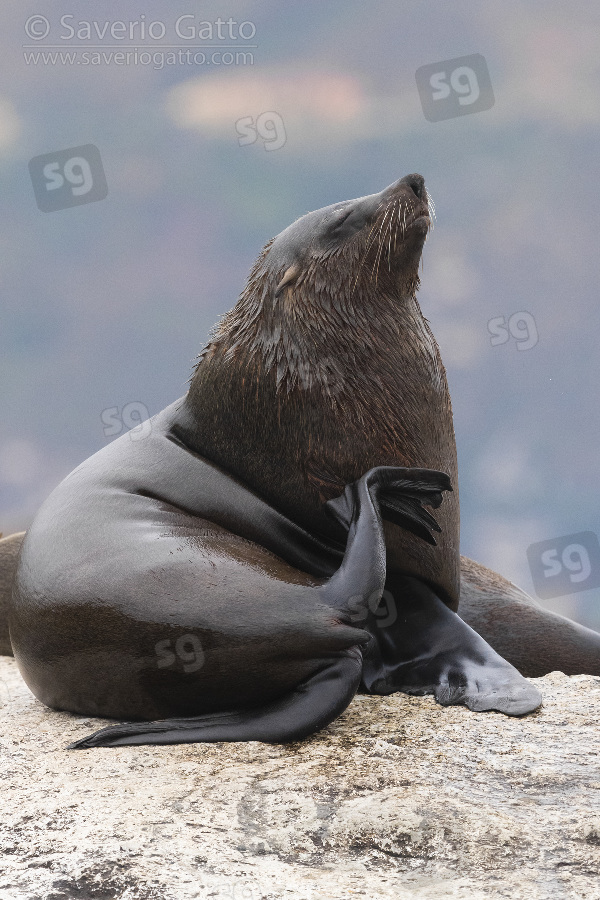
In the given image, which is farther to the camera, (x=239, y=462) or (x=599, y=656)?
(x=599, y=656)

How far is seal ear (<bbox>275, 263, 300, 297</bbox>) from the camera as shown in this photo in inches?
193

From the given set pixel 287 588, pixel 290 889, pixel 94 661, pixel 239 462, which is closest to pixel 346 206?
pixel 239 462

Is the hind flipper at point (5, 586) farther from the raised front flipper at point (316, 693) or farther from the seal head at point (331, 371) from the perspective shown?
the raised front flipper at point (316, 693)

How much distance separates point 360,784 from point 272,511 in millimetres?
1773

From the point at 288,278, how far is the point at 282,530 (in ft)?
4.02

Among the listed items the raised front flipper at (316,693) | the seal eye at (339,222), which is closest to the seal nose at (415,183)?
the seal eye at (339,222)

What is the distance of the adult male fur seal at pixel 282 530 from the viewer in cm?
407

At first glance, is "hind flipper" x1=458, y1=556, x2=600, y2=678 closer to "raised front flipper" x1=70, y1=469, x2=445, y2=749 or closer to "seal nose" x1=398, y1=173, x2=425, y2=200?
"raised front flipper" x1=70, y1=469, x2=445, y2=749

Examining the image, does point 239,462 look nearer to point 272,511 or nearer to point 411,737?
point 272,511

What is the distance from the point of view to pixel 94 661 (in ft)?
14.4

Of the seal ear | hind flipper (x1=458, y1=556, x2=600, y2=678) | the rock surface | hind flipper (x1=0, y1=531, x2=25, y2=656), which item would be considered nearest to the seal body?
the seal ear

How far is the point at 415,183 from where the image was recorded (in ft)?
16.2

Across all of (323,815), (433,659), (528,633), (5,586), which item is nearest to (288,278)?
(433,659)

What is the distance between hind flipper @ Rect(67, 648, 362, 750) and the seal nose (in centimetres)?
228
